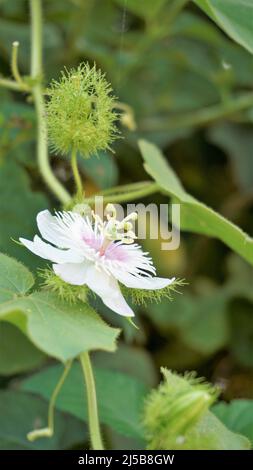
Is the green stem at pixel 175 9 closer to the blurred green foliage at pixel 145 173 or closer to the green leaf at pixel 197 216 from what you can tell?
the blurred green foliage at pixel 145 173

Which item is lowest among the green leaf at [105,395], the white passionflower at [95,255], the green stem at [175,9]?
the white passionflower at [95,255]

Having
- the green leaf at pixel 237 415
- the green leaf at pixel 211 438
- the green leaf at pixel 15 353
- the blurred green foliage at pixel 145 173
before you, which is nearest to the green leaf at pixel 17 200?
the blurred green foliage at pixel 145 173

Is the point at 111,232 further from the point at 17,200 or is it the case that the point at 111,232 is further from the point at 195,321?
the point at 195,321

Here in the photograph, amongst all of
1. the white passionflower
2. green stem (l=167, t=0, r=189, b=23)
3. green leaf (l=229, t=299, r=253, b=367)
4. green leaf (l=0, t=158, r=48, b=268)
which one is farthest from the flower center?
green leaf (l=229, t=299, r=253, b=367)

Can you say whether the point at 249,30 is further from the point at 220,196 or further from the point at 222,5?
the point at 220,196

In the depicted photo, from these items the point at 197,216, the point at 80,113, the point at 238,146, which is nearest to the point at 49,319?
the point at 80,113

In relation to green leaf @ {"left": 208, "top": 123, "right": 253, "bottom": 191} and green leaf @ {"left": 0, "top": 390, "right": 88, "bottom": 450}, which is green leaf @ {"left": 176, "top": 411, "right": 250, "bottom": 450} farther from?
green leaf @ {"left": 208, "top": 123, "right": 253, "bottom": 191}
